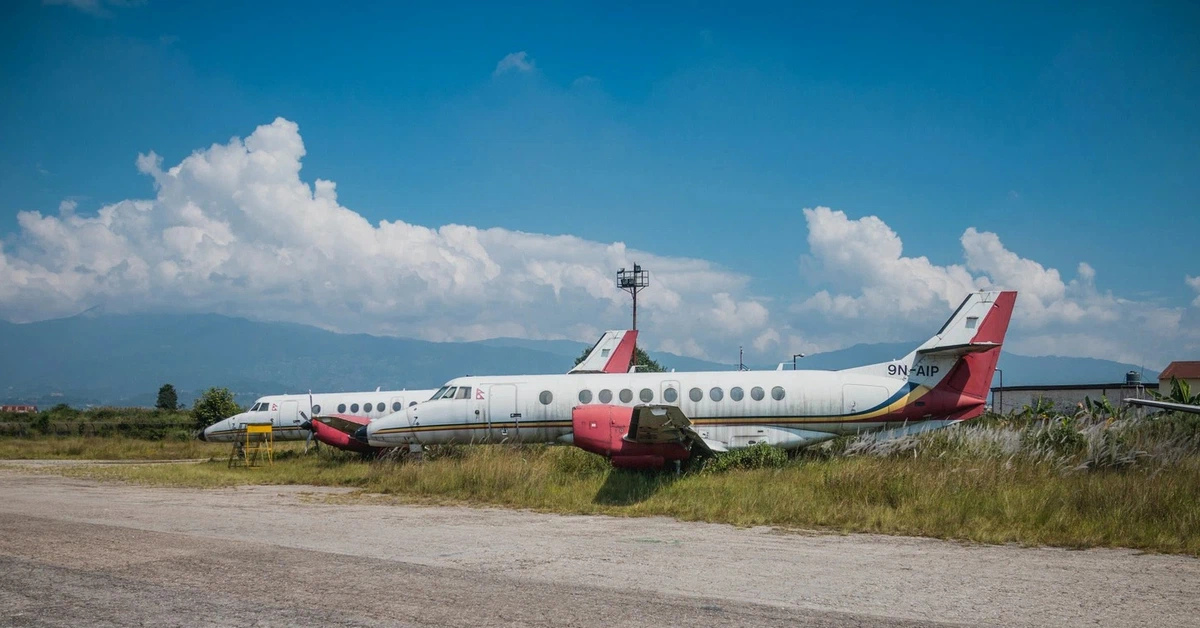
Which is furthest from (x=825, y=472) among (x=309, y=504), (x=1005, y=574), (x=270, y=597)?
(x=270, y=597)

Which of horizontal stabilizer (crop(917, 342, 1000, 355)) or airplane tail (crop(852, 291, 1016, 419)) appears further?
airplane tail (crop(852, 291, 1016, 419))

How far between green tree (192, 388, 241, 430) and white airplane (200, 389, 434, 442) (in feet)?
48.0

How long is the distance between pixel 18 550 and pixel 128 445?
33.2m

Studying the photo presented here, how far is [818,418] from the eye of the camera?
67.6ft

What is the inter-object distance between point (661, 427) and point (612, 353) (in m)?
13.8

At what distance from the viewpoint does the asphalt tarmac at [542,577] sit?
7195 millimetres

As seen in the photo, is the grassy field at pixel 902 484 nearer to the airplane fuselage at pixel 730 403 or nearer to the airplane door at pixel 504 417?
the airplane door at pixel 504 417

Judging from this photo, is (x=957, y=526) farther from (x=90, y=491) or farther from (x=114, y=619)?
(x=90, y=491)

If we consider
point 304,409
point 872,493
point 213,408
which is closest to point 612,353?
point 304,409

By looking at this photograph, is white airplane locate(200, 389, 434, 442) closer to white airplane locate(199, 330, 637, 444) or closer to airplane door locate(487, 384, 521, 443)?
white airplane locate(199, 330, 637, 444)

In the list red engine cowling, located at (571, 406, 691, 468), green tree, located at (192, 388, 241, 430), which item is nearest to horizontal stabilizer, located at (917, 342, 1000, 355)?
red engine cowling, located at (571, 406, 691, 468)

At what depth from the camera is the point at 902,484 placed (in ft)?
48.2

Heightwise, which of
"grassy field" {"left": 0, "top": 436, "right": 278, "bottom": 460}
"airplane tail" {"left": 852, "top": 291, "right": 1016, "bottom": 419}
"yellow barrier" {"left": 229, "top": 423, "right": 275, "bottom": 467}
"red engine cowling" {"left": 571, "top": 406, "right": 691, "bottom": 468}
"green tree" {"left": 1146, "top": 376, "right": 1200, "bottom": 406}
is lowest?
"grassy field" {"left": 0, "top": 436, "right": 278, "bottom": 460}

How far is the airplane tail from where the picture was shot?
20.5 metres
